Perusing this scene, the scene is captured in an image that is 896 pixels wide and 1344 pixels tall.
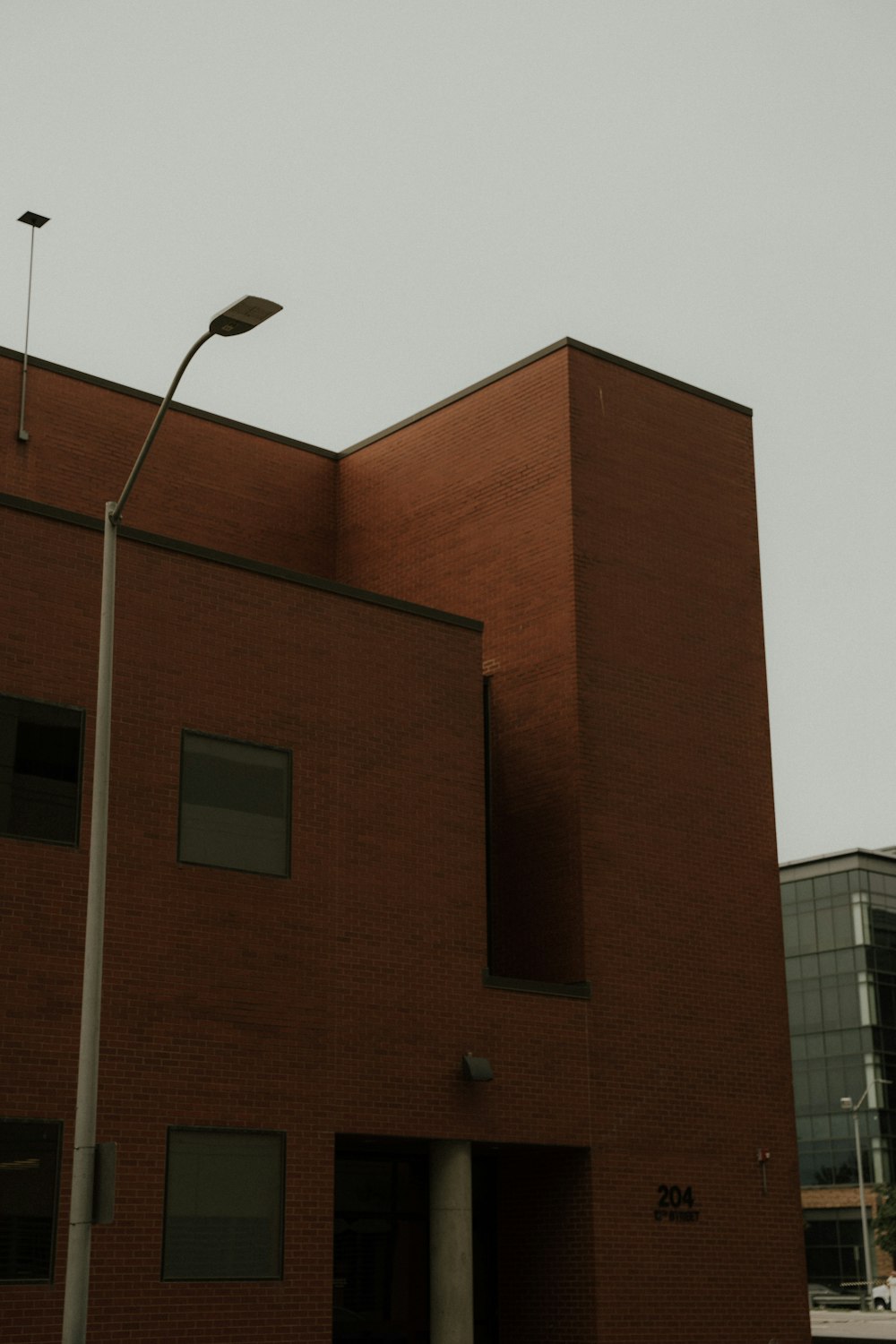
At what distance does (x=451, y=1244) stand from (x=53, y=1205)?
5.54m

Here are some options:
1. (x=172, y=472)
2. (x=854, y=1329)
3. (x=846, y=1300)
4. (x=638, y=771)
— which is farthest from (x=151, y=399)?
(x=846, y=1300)

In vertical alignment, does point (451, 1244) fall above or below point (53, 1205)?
below

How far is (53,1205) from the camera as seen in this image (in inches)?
669

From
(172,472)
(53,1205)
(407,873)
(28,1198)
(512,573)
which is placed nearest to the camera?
(28,1198)

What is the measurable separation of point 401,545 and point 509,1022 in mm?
8684

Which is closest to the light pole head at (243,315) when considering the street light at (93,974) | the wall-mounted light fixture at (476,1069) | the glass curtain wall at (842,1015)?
the street light at (93,974)

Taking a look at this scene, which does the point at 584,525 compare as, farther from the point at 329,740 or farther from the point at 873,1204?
the point at 873,1204

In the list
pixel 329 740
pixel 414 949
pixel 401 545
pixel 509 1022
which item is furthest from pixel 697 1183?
pixel 401 545

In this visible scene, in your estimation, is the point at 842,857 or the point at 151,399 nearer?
the point at 151,399

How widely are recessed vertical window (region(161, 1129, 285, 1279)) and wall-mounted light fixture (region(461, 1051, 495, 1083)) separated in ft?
8.81

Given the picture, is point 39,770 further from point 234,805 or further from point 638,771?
point 638,771

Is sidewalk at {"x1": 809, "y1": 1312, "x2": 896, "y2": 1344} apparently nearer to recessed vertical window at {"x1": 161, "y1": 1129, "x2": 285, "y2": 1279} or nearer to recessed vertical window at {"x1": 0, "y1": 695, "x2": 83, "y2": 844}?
recessed vertical window at {"x1": 161, "y1": 1129, "x2": 285, "y2": 1279}

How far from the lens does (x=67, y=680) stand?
18.5 meters

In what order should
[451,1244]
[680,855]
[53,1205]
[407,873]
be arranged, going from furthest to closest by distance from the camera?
[680,855], [407,873], [451,1244], [53,1205]
